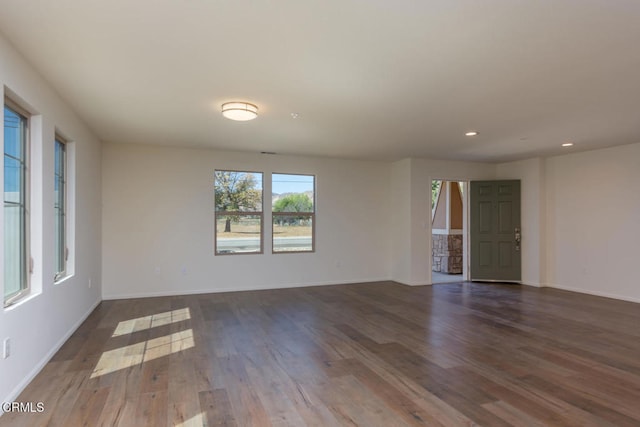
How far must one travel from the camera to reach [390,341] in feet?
12.2

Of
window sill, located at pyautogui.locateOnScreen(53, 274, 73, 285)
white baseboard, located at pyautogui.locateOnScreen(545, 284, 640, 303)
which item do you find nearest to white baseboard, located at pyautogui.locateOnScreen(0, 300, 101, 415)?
window sill, located at pyautogui.locateOnScreen(53, 274, 73, 285)

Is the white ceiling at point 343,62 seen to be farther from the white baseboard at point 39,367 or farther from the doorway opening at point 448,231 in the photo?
the doorway opening at point 448,231

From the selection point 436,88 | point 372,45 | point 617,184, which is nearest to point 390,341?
point 436,88

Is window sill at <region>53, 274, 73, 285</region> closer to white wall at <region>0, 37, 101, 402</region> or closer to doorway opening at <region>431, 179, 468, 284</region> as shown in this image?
white wall at <region>0, 37, 101, 402</region>

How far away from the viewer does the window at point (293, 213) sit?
263 inches

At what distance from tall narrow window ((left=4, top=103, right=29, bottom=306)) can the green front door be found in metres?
6.99

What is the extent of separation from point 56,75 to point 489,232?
712cm

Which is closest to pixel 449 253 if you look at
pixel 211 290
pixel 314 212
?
pixel 314 212

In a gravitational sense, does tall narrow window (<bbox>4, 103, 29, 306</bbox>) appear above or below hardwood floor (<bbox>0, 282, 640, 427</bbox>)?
above

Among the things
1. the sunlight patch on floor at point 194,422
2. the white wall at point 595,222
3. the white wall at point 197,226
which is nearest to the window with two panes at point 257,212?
the white wall at point 197,226

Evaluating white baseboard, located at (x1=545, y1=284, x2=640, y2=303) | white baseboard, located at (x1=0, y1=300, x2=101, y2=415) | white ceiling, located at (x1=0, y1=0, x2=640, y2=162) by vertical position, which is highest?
white ceiling, located at (x1=0, y1=0, x2=640, y2=162)

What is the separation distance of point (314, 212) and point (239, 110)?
346 centimetres

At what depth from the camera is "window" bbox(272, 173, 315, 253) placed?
263 inches

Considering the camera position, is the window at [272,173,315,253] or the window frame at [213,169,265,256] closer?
the window frame at [213,169,265,256]
